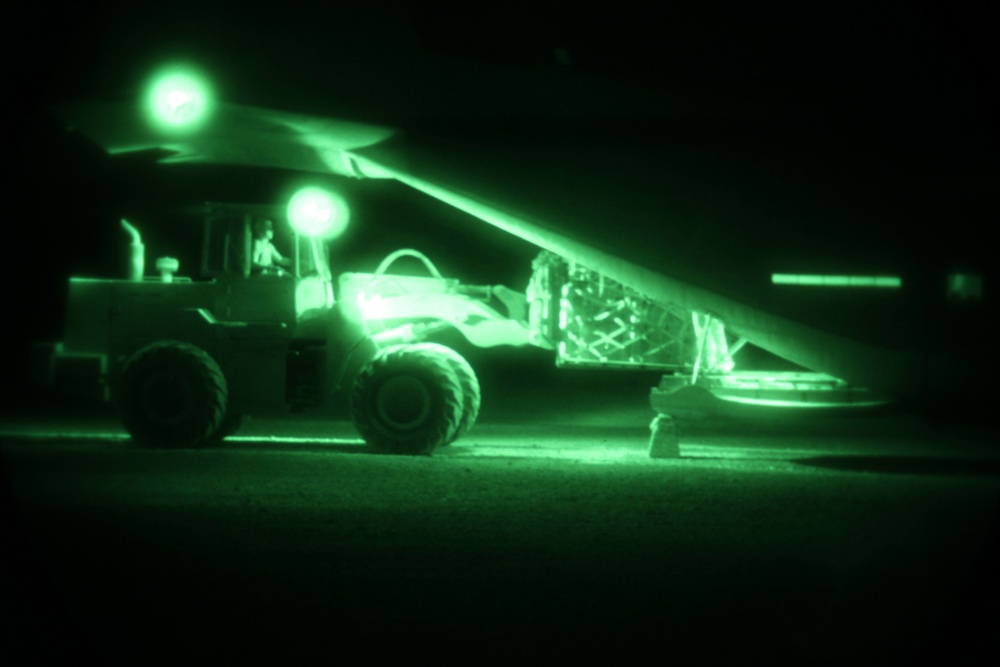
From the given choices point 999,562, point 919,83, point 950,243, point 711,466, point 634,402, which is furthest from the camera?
point 634,402

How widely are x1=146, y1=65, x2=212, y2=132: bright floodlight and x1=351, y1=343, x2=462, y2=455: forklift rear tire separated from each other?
3254 millimetres

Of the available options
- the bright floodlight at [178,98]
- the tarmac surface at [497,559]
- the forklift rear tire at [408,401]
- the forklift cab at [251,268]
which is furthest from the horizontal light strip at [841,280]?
the forklift cab at [251,268]

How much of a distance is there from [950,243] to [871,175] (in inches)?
31.3

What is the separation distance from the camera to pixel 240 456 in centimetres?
916

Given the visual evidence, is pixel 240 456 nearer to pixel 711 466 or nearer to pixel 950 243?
pixel 711 466

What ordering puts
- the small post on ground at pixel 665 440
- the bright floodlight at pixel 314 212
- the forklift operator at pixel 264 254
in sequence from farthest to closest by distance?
the forklift operator at pixel 264 254, the bright floodlight at pixel 314 212, the small post on ground at pixel 665 440

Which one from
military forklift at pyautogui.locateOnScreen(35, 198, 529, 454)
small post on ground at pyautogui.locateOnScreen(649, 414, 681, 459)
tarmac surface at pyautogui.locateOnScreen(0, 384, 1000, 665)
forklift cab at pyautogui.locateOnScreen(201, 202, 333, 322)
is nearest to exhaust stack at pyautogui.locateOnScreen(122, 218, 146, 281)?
military forklift at pyautogui.locateOnScreen(35, 198, 529, 454)

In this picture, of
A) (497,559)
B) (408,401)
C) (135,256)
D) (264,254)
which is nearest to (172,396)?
(264,254)

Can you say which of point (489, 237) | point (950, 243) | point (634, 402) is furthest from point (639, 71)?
point (489, 237)

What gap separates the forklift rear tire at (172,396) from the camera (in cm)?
984

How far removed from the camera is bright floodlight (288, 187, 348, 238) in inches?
400

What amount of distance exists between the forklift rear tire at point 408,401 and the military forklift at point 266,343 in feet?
0.04

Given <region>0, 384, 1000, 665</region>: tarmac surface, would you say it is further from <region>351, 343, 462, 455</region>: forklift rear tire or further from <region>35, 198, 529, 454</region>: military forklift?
<region>35, 198, 529, 454</region>: military forklift

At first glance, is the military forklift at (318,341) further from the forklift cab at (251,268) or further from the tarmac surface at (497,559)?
the tarmac surface at (497,559)
